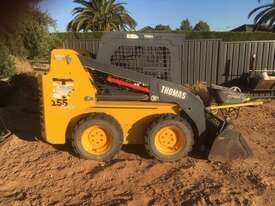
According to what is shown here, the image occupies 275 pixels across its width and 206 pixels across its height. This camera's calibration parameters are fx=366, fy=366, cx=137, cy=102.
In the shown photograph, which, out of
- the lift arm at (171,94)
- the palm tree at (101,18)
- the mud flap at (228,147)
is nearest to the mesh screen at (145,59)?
the lift arm at (171,94)

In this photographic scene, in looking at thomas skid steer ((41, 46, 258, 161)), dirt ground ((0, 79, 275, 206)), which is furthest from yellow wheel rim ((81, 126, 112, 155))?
dirt ground ((0, 79, 275, 206))

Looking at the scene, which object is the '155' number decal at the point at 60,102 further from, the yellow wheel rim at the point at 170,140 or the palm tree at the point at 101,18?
the palm tree at the point at 101,18

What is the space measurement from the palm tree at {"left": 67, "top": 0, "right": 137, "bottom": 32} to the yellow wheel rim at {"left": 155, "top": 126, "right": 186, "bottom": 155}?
23.7m

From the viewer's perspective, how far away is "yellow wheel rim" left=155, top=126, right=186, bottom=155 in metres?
5.16

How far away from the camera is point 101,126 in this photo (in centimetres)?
509

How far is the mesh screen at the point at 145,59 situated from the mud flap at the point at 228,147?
114 cm

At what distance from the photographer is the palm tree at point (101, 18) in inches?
1121

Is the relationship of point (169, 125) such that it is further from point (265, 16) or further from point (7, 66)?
point (265, 16)

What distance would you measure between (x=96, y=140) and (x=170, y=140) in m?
1.06

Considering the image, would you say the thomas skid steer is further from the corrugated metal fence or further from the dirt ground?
the corrugated metal fence

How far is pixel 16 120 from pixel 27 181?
3551 millimetres

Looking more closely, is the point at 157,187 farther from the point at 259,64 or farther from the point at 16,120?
the point at 259,64

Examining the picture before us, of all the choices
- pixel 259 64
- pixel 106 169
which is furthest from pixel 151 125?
pixel 259 64

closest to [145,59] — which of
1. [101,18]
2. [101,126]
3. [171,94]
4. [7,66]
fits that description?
[171,94]
